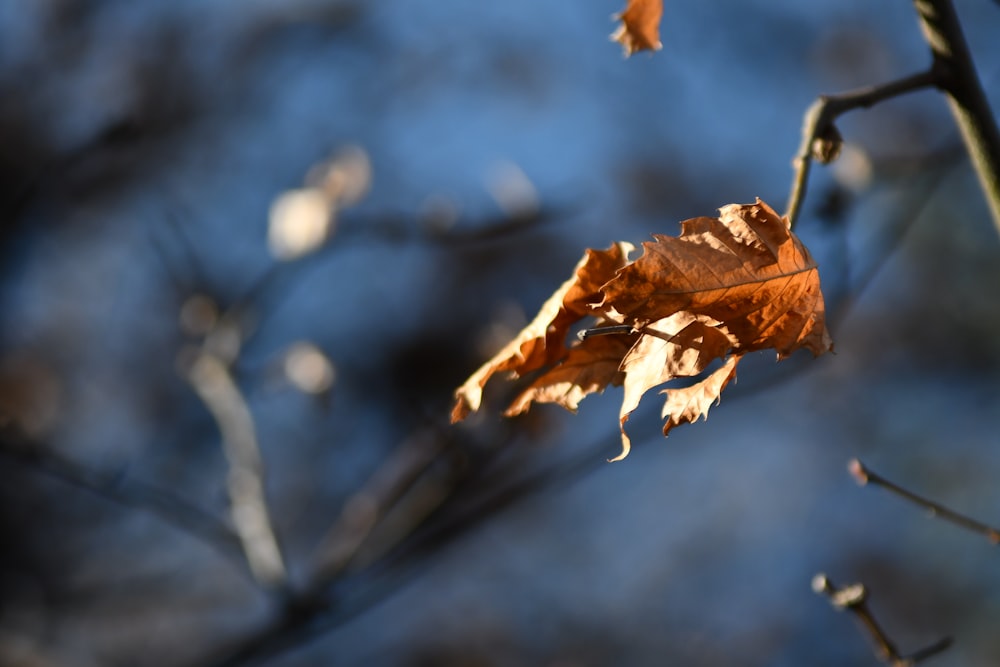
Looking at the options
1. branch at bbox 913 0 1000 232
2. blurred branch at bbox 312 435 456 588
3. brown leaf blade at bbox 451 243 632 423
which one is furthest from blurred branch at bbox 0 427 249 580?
branch at bbox 913 0 1000 232

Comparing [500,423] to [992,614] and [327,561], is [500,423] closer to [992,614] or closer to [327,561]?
[327,561]

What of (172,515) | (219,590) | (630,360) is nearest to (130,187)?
(219,590)

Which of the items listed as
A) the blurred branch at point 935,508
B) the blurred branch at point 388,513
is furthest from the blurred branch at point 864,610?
the blurred branch at point 388,513

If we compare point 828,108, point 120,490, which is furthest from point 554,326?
point 120,490

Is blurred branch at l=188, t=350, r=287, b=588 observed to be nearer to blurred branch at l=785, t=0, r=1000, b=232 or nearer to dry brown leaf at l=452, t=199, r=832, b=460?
dry brown leaf at l=452, t=199, r=832, b=460

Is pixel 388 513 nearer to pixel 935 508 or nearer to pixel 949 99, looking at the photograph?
pixel 935 508

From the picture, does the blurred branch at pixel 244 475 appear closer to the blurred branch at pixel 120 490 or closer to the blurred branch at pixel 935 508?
the blurred branch at pixel 120 490
